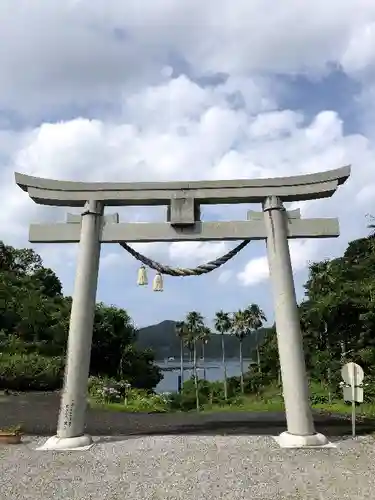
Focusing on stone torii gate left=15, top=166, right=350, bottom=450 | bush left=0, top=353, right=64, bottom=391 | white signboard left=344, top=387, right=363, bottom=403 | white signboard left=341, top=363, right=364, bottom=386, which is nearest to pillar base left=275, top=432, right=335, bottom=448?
white signboard left=344, top=387, right=363, bottom=403

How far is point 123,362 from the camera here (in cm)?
4047

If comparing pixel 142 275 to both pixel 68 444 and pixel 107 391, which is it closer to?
pixel 68 444

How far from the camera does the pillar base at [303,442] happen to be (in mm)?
8812

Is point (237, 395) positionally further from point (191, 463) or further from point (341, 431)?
point (191, 463)

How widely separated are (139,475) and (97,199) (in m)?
5.49

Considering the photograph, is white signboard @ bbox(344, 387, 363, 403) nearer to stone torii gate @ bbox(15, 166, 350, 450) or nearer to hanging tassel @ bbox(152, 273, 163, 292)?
stone torii gate @ bbox(15, 166, 350, 450)

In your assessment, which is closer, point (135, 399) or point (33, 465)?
point (33, 465)

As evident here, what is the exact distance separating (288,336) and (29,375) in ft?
66.4

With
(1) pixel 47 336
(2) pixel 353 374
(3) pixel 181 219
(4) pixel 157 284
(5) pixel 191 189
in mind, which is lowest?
(2) pixel 353 374

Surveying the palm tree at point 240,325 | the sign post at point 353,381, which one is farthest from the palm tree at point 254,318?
the sign post at point 353,381

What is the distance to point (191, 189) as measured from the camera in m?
10.2

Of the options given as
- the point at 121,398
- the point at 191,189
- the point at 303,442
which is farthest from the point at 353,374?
the point at 121,398

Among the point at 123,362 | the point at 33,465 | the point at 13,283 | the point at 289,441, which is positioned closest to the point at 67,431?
the point at 33,465

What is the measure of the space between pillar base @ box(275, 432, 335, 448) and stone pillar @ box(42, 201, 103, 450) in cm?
374
